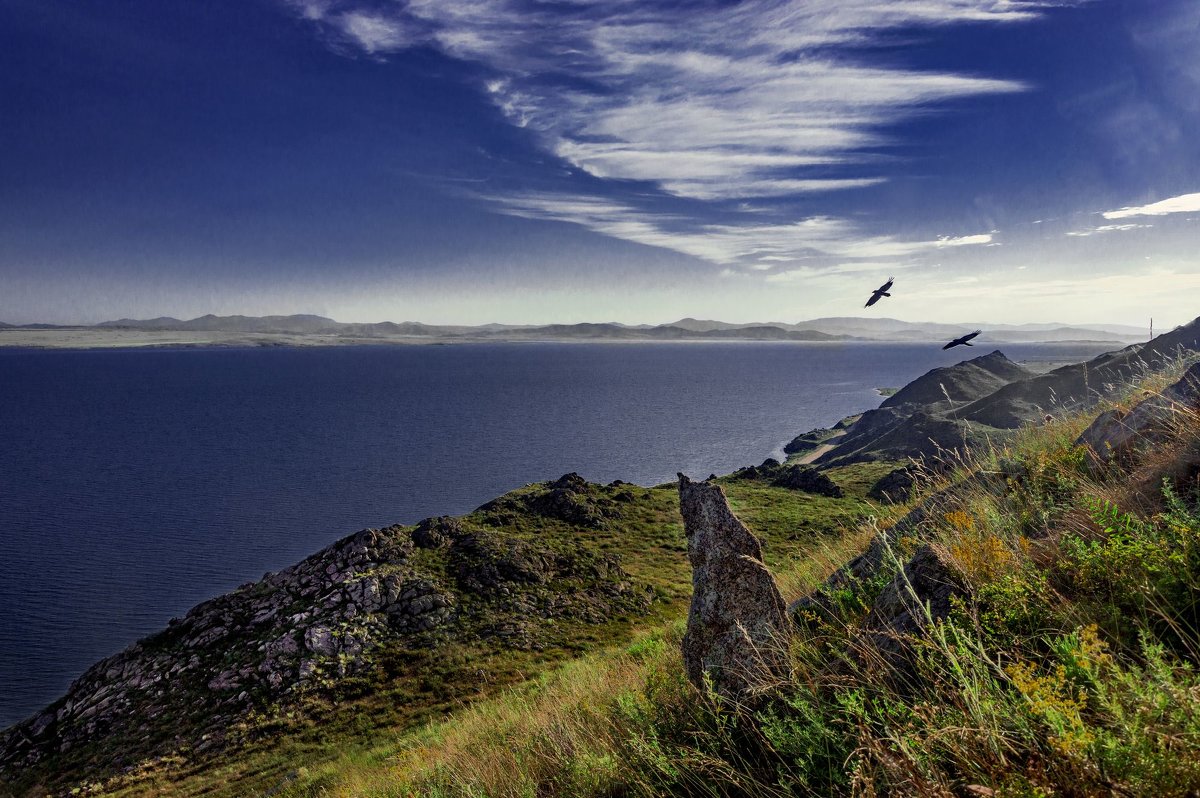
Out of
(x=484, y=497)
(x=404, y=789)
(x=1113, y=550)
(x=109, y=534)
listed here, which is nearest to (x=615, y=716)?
(x=404, y=789)

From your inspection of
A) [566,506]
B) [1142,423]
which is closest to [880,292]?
[1142,423]

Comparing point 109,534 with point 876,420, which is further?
point 876,420

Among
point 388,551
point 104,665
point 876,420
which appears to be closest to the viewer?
point 104,665

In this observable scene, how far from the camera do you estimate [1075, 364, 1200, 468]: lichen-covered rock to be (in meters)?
6.11

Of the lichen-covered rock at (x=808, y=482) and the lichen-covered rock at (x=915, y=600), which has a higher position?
the lichen-covered rock at (x=915, y=600)

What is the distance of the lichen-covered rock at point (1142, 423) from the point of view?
20.0 feet

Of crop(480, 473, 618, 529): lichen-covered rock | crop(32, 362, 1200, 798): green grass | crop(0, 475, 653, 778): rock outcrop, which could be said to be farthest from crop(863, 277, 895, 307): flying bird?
crop(480, 473, 618, 529): lichen-covered rock

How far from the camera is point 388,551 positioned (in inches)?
1555

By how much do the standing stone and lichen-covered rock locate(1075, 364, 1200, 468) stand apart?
3.89 m

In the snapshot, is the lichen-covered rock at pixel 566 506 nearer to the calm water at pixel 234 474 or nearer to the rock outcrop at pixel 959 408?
the calm water at pixel 234 474

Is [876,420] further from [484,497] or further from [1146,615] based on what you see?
[1146,615]

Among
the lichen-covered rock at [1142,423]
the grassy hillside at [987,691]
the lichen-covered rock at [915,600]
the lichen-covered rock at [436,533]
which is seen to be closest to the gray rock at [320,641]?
the lichen-covered rock at [436,533]

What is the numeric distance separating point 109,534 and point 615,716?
292ft

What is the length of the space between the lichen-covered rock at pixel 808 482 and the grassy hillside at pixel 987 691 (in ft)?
211
